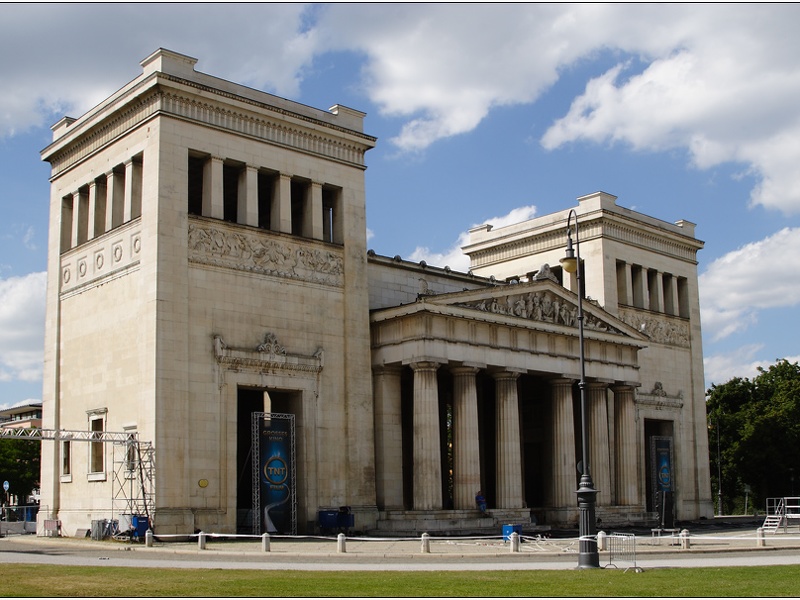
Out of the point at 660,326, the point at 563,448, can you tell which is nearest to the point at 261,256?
the point at 563,448

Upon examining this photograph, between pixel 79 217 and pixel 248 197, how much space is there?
396 inches

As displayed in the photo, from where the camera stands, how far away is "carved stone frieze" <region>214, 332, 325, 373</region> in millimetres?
48812

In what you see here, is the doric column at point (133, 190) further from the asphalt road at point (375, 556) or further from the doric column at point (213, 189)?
the asphalt road at point (375, 556)

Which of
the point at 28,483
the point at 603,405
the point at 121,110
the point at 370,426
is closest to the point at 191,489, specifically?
the point at 370,426

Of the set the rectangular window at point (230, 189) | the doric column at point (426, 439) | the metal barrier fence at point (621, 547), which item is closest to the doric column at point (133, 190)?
the rectangular window at point (230, 189)

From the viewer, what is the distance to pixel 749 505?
360 ft

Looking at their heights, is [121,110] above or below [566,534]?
above

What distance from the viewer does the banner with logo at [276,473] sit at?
49312 millimetres

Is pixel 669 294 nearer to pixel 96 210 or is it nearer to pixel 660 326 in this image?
pixel 660 326

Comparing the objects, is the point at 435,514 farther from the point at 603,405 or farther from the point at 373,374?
the point at 603,405

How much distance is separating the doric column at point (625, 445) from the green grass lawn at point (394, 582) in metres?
36.7

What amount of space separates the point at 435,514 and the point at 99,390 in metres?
18.1

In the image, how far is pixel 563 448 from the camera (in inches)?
2403

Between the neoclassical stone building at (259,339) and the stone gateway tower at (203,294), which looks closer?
the stone gateway tower at (203,294)
